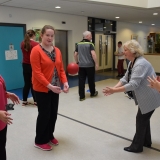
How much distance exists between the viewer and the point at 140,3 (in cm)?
617

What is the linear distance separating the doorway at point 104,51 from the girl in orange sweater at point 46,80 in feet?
21.4

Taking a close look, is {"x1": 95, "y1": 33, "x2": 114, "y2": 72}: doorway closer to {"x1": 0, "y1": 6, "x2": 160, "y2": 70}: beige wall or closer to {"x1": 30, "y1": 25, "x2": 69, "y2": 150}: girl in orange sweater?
{"x1": 0, "y1": 6, "x2": 160, "y2": 70}: beige wall

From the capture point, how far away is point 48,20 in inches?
263

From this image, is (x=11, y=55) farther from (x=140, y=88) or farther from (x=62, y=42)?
(x=140, y=88)

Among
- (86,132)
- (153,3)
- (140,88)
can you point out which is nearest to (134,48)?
(140,88)

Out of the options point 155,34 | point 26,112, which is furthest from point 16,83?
point 155,34

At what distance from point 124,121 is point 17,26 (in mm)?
4200

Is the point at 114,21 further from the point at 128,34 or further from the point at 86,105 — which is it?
the point at 86,105

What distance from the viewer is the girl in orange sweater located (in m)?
2.25

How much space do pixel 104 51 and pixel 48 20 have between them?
337 centimetres

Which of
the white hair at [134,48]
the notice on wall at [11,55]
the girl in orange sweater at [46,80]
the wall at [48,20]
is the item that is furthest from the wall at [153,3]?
the girl in orange sweater at [46,80]

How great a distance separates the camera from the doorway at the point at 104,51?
28.9 feet

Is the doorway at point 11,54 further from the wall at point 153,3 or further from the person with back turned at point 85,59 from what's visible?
the wall at point 153,3

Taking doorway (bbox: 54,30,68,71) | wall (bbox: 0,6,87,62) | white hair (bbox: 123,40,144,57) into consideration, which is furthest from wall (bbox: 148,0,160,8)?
white hair (bbox: 123,40,144,57)
